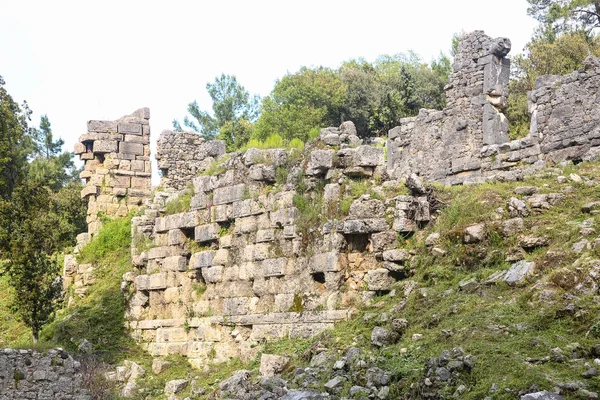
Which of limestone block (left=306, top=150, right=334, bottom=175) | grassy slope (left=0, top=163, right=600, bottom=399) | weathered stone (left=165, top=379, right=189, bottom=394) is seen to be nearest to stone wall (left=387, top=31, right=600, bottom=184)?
grassy slope (left=0, top=163, right=600, bottom=399)

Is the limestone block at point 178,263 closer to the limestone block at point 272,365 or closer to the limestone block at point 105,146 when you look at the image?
the limestone block at point 272,365

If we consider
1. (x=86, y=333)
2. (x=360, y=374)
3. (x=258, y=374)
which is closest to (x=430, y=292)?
(x=360, y=374)

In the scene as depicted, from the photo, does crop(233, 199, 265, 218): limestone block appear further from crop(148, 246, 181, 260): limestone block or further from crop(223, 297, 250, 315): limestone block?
crop(148, 246, 181, 260): limestone block

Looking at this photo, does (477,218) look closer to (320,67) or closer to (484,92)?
(484,92)

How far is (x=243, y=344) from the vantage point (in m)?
16.3

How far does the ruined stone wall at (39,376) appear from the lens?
49.3 ft

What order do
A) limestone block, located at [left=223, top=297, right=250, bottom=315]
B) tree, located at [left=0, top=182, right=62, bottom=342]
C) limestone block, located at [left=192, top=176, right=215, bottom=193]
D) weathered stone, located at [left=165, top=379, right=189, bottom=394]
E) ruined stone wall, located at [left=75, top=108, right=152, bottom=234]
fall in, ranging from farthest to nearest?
ruined stone wall, located at [left=75, top=108, right=152, bottom=234]
limestone block, located at [left=192, top=176, right=215, bottom=193]
tree, located at [left=0, top=182, right=62, bottom=342]
limestone block, located at [left=223, top=297, right=250, bottom=315]
weathered stone, located at [left=165, top=379, right=189, bottom=394]

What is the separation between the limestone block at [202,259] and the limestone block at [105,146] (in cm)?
714

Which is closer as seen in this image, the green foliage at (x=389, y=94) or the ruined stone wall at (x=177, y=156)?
the ruined stone wall at (x=177, y=156)

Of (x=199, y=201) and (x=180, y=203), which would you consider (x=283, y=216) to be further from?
(x=180, y=203)

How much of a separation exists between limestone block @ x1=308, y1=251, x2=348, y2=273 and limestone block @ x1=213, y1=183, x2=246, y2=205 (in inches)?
103

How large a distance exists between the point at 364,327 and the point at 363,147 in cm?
355

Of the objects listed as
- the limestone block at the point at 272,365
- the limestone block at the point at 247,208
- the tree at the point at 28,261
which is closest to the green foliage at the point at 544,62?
the limestone block at the point at 247,208

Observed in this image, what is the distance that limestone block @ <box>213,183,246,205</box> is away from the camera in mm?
17531
